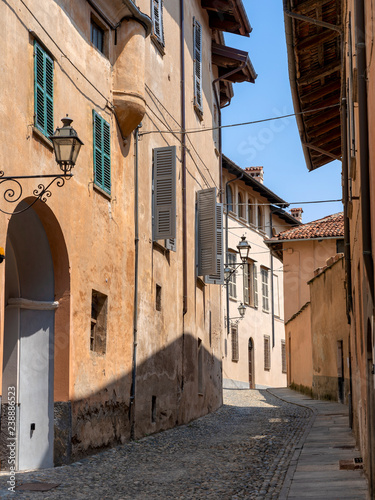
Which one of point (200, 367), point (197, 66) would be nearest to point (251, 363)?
point (200, 367)

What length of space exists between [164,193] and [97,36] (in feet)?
12.3

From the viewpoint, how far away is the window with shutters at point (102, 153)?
12.0 m

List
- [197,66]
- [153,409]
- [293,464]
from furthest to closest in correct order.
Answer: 1. [197,66]
2. [153,409]
3. [293,464]

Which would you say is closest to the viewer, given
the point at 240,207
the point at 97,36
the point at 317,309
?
the point at 97,36

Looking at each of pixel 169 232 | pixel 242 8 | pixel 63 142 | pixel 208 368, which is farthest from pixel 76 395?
pixel 242 8

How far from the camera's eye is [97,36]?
12.7 m

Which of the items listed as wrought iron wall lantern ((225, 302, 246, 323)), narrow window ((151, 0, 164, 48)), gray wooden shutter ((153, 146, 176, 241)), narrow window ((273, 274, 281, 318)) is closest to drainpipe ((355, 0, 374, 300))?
gray wooden shutter ((153, 146, 176, 241))

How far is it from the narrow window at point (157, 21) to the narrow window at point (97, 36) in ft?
10.0

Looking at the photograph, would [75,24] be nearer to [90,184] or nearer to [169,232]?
[90,184]

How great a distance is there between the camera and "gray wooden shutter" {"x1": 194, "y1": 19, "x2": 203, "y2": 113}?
1984 cm

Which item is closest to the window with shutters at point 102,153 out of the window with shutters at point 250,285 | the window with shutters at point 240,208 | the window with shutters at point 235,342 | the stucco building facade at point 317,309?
the stucco building facade at point 317,309

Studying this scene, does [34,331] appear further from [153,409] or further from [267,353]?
[267,353]

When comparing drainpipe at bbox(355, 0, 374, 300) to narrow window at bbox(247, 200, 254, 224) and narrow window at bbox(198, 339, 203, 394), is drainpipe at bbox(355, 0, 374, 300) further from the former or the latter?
narrow window at bbox(247, 200, 254, 224)

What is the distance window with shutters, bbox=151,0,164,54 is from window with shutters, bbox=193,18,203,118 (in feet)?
11.6
